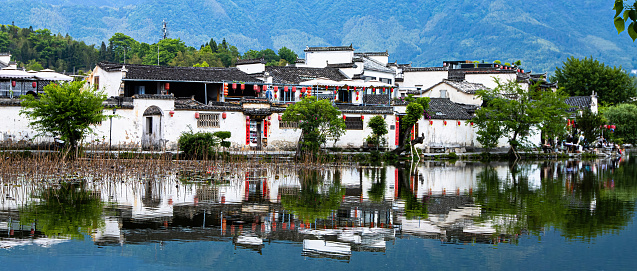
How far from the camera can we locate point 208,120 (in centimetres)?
3878

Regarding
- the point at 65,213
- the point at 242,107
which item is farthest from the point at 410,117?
the point at 65,213

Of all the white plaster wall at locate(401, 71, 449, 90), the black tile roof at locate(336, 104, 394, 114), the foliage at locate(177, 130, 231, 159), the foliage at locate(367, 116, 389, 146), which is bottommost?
the foliage at locate(177, 130, 231, 159)

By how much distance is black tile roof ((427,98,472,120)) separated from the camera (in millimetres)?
46166

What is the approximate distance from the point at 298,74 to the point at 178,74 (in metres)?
9.89

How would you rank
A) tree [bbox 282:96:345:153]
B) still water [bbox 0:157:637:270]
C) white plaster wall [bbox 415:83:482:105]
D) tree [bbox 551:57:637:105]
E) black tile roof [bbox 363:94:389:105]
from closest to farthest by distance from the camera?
still water [bbox 0:157:637:270]
tree [bbox 282:96:345:153]
black tile roof [bbox 363:94:389:105]
white plaster wall [bbox 415:83:482:105]
tree [bbox 551:57:637:105]

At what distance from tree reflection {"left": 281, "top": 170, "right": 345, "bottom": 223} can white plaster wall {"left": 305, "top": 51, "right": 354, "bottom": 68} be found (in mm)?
31626

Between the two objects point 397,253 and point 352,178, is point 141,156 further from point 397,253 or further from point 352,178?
point 397,253

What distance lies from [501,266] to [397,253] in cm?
204

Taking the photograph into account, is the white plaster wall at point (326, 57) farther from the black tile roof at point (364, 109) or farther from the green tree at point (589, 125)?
the green tree at point (589, 125)

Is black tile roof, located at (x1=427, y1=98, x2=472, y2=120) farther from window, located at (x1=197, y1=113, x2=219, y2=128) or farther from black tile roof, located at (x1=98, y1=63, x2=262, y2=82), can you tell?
window, located at (x1=197, y1=113, x2=219, y2=128)

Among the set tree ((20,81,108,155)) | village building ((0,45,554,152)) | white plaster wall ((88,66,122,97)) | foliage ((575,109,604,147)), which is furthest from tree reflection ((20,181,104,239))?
foliage ((575,109,604,147))

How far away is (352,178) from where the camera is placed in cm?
2816

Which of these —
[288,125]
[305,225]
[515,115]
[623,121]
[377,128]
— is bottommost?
[305,225]

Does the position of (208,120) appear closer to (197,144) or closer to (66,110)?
(197,144)
